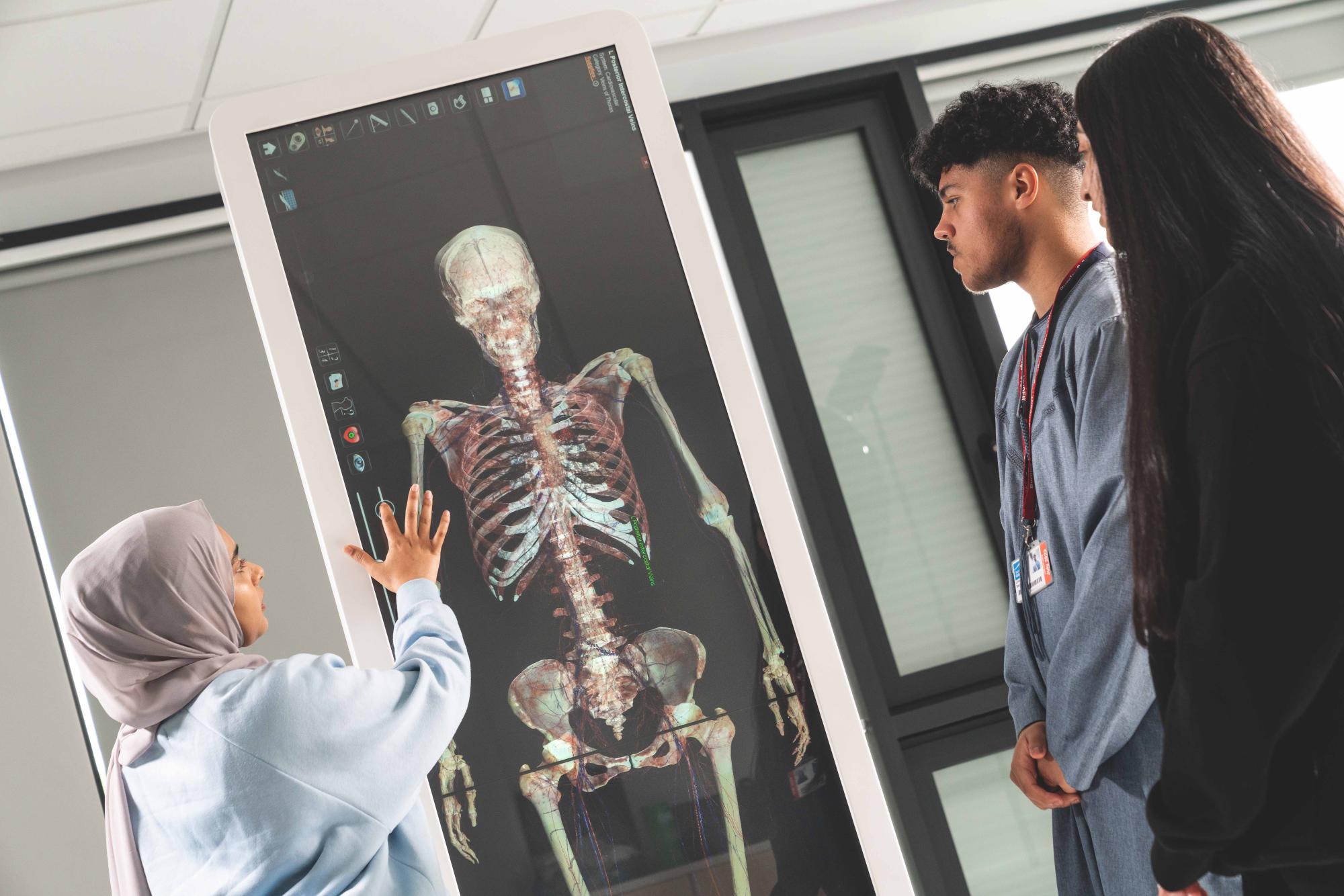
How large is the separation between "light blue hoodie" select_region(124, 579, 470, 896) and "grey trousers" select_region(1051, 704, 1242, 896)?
0.80m

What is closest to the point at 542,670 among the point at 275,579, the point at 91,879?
the point at 275,579

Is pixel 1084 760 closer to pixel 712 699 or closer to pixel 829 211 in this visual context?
pixel 712 699

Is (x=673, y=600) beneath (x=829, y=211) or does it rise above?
beneath

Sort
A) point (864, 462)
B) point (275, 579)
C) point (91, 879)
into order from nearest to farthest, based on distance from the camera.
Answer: point (91, 879) < point (275, 579) < point (864, 462)

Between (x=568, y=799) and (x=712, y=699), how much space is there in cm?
22

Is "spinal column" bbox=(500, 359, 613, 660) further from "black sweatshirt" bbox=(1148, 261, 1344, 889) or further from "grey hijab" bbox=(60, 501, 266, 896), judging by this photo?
"black sweatshirt" bbox=(1148, 261, 1344, 889)

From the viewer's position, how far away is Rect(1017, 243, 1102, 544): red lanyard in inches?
55.8

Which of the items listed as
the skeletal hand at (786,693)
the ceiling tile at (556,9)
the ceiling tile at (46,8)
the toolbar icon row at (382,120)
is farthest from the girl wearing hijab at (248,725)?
the ceiling tile at (556,9)

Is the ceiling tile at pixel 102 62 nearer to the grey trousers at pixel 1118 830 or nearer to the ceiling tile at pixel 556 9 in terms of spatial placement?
the ceiling tile at pixel 556 9

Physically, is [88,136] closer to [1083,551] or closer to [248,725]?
[248,725]

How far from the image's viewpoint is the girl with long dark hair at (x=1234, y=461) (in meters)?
0.85

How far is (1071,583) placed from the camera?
138 cm

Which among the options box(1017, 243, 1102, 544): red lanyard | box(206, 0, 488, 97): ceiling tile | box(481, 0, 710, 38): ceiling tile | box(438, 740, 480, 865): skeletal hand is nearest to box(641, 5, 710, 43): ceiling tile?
box(481, 0, 710, 38): ceiling tile

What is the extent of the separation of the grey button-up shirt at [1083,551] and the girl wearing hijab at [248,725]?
741 millimetres
